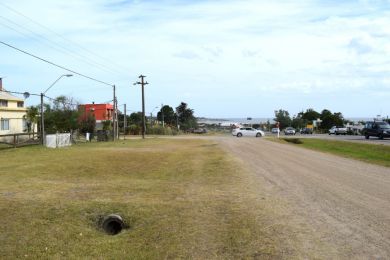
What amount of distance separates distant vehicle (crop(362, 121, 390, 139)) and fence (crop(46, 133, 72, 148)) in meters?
30.7

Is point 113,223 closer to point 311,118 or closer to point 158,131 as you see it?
point 158,131

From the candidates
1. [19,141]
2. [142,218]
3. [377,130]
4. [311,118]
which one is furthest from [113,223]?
[311,118]

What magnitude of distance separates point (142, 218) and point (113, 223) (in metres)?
0.56

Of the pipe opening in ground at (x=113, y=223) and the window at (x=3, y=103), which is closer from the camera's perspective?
the pipe opening in ground at (x=113, y=223)

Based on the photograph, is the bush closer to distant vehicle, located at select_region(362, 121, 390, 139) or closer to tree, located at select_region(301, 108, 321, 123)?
distant vehicle, located at select_region(362, 121, 390, 139)

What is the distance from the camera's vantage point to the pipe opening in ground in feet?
31.4

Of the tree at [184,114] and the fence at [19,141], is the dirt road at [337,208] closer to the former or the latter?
the fence at [19,141]

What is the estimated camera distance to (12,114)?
2709 inches

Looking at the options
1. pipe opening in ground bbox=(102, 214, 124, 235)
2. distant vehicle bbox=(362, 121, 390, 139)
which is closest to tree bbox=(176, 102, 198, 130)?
distant vehicle bbox=(362, 121, 390, 139)

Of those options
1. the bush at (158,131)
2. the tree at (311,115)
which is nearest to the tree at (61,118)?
the bush at (158,131)

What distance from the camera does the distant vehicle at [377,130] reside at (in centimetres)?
5159

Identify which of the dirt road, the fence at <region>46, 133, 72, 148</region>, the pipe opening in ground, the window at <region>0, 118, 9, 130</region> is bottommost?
the pipe opening in ground

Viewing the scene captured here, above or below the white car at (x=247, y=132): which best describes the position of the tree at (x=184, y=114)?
above

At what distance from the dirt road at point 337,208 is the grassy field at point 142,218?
17.9 inches
